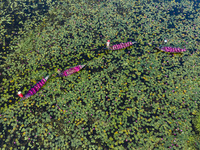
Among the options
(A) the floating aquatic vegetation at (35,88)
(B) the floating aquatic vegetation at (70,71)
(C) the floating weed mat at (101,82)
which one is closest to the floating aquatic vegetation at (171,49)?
(C) the floating weed mat at (101,82)

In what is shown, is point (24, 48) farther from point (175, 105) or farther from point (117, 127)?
point (175, 105)

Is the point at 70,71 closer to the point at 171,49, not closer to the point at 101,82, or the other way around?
the point at 101,82

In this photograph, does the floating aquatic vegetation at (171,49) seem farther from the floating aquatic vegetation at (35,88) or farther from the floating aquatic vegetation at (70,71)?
the floating aquatic vegetation at (35,88)

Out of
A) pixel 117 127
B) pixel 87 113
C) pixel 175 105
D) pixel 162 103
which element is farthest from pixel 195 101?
pixel 87 113

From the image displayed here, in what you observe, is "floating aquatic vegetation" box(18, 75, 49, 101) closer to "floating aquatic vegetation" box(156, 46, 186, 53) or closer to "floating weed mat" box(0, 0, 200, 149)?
"floating weed mat" box(0, 0, 200, 149)

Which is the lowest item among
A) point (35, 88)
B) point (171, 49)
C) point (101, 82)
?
point (101, 82)

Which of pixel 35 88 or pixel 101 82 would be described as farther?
pixel 101 82

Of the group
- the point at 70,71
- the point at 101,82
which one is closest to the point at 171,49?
the point at 101,82

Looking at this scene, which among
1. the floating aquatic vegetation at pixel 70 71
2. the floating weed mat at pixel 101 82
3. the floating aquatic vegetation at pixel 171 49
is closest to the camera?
the floating weed mat at pixel 101 82
